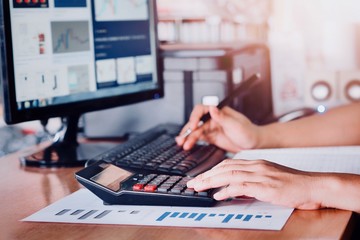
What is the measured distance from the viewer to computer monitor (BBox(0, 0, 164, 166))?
1.25m

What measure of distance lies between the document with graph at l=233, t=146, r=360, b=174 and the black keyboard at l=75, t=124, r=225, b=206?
10 centimetres

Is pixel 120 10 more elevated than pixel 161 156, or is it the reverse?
pixel 120 10

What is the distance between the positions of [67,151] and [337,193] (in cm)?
70

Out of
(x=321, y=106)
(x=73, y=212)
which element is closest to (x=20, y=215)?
(x=73, y=212)

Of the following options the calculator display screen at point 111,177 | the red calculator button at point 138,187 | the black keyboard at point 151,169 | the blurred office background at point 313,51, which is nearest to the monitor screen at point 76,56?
the black keyboard at point 151,169

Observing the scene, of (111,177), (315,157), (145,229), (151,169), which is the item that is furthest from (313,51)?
(145,229)

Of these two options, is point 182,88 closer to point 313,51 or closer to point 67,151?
Result: point 67,151

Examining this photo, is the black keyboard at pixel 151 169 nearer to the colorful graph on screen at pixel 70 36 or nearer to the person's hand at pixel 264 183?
the person's hand at pixel 264 183

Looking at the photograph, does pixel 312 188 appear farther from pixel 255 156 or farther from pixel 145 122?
pixel 145 122

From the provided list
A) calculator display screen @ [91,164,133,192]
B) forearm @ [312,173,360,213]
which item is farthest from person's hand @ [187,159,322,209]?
calculator display screen @ [91,164,133,192]

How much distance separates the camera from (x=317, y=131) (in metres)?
1.48

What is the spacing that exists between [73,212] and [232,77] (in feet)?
2.62

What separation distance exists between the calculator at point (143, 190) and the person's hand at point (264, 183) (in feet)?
0.07

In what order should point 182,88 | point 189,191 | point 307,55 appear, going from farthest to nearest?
point 307,55 < point 182,88 < point 189,191
